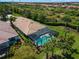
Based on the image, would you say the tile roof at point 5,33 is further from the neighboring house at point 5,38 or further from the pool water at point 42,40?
the pool water at point 42,40

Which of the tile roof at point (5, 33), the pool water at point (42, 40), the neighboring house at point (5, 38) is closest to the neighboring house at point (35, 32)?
the pool water at point (42, 40)

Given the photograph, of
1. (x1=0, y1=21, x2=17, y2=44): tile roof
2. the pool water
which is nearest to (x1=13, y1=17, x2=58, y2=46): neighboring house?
the pool water

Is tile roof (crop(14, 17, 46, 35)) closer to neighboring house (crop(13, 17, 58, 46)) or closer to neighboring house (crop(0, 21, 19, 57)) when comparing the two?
neighboring house (crop(13, 17, 58, 46))

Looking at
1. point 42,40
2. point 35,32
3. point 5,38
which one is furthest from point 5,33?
point 42,40

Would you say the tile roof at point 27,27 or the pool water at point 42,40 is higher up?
the tile roof at point 27,27

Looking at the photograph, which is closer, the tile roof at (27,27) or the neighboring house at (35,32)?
the neighboring house at (35,32)

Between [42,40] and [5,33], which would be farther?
[5,33]

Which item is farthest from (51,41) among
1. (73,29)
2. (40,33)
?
(73,29)

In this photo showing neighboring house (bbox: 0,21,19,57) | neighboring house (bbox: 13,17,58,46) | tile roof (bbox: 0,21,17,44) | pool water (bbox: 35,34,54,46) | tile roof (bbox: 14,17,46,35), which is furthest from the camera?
tile roof (bbox: 14,17,46,35)

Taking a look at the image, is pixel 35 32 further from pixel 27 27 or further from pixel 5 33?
pixel 5 33

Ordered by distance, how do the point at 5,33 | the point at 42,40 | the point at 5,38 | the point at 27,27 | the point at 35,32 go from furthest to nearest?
the point at 27,27 → the point at 35,32 → the point at 5,33 → the point at 42,40 → the point at 5,38

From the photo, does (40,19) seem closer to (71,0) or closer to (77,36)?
(77,36)
